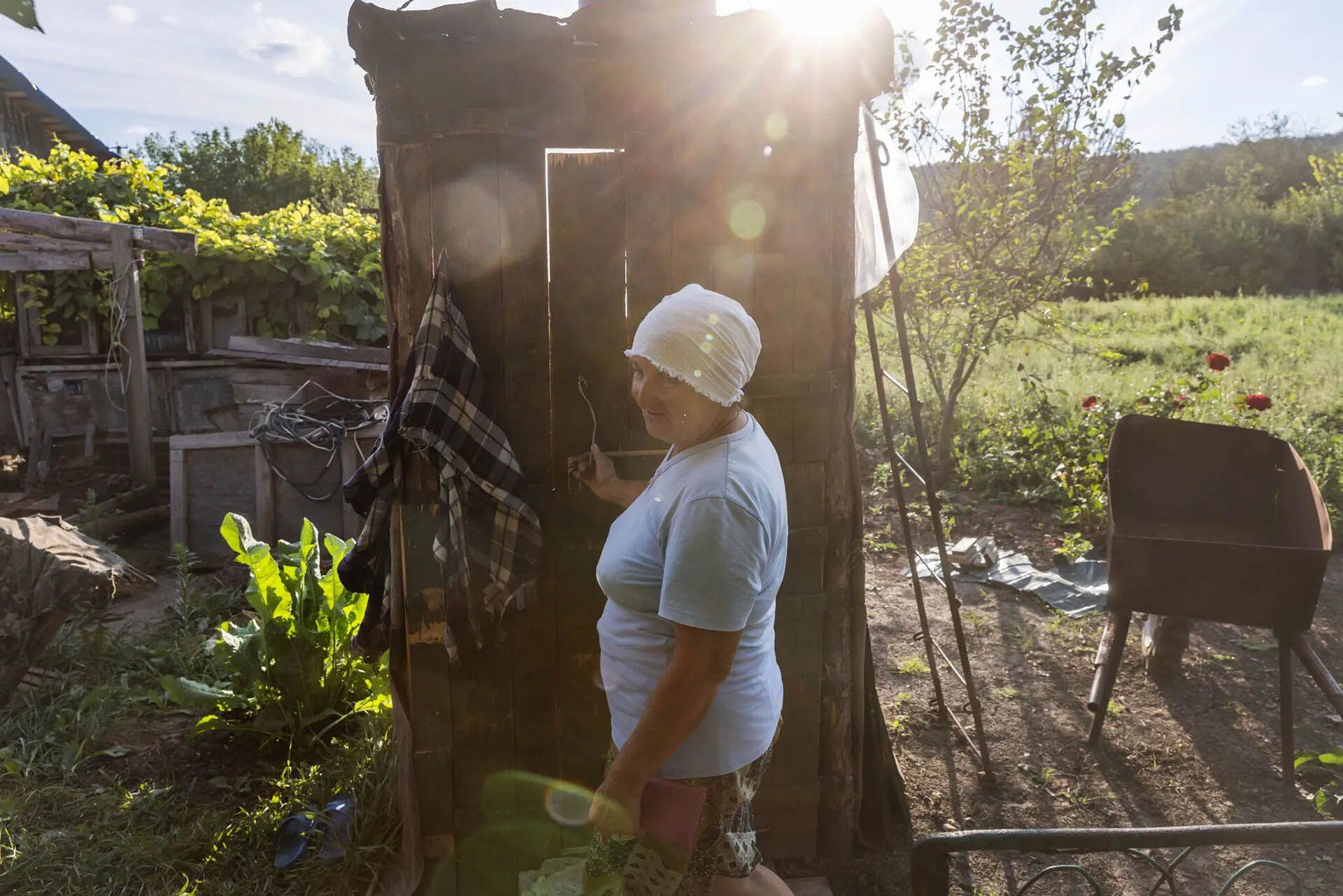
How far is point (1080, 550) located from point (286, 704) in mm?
5442

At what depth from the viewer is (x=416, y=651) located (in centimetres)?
289

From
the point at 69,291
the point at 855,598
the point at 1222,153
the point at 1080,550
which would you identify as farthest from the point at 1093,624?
the point at 1222,153

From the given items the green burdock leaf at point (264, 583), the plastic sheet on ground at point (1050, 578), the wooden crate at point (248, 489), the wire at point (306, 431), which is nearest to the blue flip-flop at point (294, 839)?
the green burdock leaf at point (264, 583)

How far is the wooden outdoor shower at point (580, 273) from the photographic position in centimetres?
266

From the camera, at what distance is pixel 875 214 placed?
11.6ft

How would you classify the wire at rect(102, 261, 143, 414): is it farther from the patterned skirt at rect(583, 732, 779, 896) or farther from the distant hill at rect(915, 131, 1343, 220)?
the distant hill at rect(915, 131, 1343, 220)

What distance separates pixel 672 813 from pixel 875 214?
2.53m

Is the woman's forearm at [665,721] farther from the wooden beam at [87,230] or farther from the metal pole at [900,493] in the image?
the wooden beam at [87,230]

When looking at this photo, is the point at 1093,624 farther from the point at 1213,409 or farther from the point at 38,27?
the point at 38,27

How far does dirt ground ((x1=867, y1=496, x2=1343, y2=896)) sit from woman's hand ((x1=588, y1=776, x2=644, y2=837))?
1860 mm

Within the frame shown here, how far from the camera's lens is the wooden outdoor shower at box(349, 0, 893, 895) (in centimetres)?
266

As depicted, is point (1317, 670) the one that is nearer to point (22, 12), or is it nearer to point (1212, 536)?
point (1212, 536)

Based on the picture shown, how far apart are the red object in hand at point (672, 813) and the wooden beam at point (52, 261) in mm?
8024

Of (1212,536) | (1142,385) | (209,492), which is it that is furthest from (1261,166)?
(209,492)
